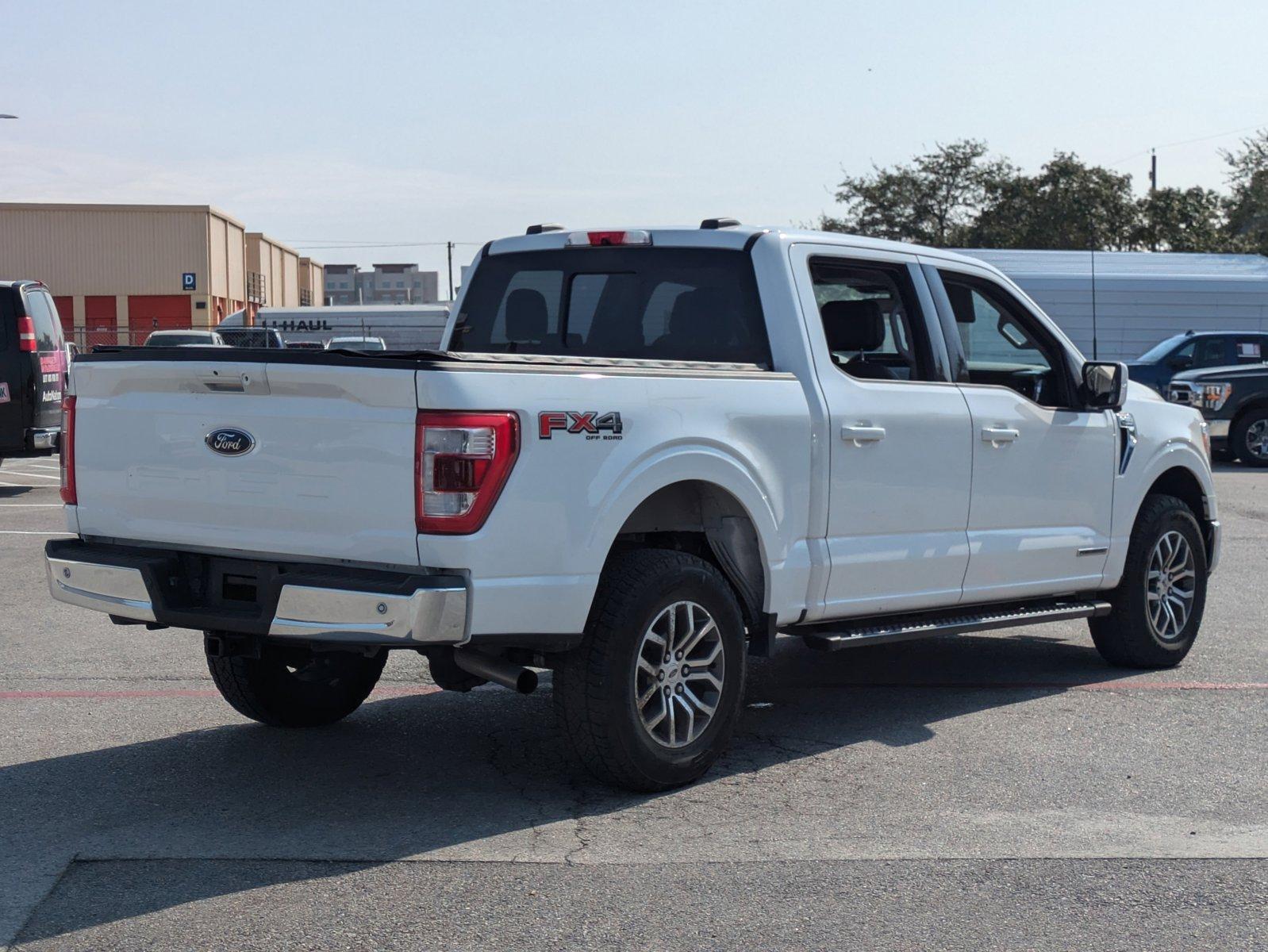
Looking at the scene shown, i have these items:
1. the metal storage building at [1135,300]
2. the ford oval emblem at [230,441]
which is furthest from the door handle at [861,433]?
the metal storage building at [1135,300]

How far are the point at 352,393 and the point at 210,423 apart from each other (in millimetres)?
612

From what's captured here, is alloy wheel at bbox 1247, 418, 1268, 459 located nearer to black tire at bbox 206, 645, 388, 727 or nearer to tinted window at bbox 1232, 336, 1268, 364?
tinted window at bbox 1232, 336, 1268, 364

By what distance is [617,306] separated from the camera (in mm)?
6727

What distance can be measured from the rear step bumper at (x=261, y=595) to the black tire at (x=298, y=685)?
0.80m

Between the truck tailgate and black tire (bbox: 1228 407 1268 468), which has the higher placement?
the truck tailgate

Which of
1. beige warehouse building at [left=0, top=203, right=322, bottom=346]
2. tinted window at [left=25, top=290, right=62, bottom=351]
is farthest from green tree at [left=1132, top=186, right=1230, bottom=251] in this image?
tinted window at [left=25, top=290, right=62, bottom=351]

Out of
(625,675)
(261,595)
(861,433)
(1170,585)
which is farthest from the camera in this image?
(1170,585)

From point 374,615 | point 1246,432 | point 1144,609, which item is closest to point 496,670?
point 374,615

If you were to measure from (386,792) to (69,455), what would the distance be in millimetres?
1659

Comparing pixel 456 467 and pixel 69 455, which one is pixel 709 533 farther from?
pixel 69 455

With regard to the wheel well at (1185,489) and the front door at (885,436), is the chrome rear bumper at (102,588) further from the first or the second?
the wheel well at (1185,489)

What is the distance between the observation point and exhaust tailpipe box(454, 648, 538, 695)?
5.21 m

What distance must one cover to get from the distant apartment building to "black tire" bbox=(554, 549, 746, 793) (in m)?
166

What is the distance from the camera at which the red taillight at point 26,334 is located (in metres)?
16.7
